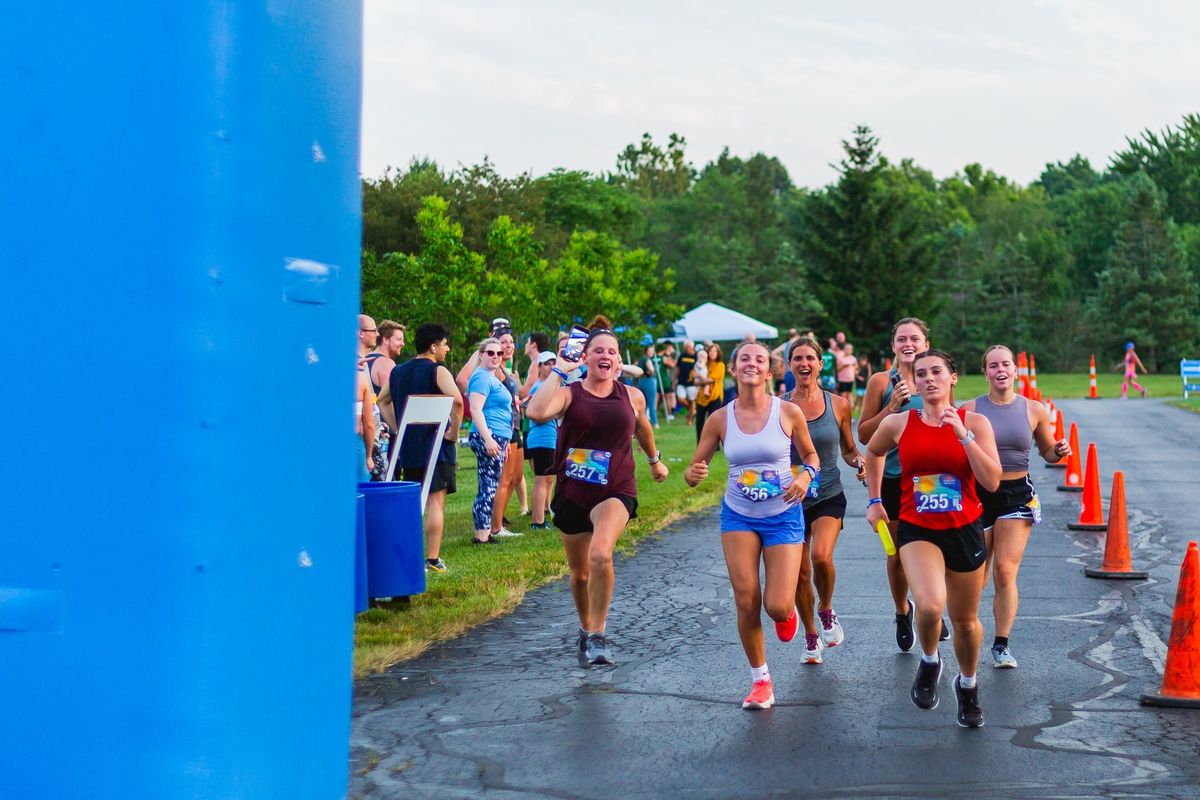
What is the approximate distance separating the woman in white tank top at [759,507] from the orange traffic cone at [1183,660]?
5.90 ft

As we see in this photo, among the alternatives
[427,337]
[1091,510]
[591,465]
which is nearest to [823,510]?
[591,465]

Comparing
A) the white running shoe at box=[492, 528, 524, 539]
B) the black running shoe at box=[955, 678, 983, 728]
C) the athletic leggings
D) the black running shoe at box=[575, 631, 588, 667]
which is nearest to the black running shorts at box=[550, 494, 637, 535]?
the black running shoe at box=[575, 631, 588, 667]

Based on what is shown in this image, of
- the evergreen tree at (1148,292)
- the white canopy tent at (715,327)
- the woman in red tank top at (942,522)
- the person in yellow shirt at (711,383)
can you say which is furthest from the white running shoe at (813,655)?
the evergreen tree at (1148,292)

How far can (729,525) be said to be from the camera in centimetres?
744

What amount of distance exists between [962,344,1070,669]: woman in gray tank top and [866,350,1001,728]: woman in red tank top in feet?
3.57

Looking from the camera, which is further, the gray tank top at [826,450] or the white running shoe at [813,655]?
the gray tank top at [826,450]

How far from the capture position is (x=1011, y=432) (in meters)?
8.05

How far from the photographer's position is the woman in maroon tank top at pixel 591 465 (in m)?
8.30

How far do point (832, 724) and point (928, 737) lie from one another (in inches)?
18.1

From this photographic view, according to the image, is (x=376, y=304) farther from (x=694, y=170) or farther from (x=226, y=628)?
(x=694, y=170)

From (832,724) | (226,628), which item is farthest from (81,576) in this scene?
(832,724)

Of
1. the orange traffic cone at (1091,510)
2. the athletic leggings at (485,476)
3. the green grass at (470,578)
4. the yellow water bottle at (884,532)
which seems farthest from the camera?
A: the orange traffic cone at (1091,510)

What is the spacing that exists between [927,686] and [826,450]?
2042mm

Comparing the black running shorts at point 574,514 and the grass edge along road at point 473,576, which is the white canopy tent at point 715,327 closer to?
the grass edge along road at point 473,576
